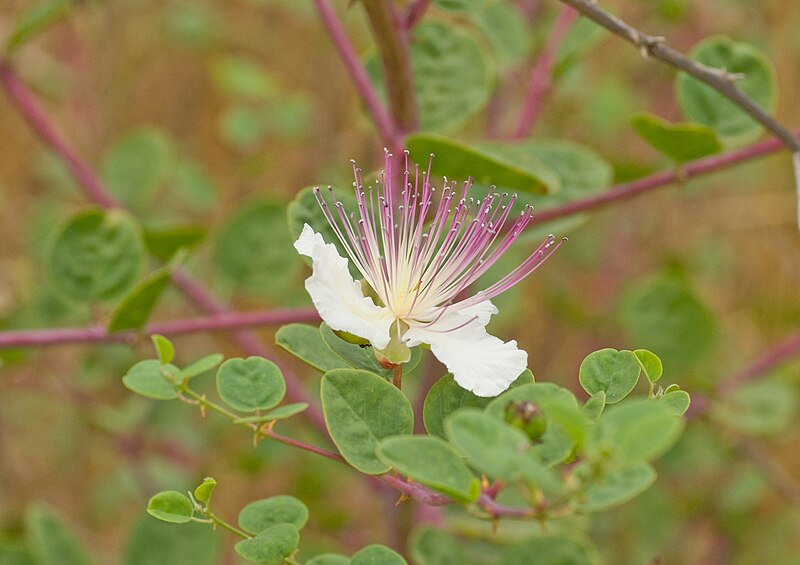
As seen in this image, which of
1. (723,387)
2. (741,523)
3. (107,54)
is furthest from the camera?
(107,54)

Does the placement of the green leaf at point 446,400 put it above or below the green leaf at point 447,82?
below

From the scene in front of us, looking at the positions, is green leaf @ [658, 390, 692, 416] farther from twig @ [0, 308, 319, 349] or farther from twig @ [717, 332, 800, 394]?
twig @ [717, 332, 800, 394]

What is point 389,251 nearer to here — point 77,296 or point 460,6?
point 460,6

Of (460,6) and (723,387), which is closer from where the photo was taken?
(460,6)

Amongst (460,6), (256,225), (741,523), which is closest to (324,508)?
(256,225)

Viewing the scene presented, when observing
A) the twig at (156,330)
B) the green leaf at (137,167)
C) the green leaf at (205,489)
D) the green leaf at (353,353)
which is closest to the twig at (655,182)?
the twig at (156,330)

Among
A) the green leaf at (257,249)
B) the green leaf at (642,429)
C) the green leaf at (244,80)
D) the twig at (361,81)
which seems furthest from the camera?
the green leaf at (244,80)

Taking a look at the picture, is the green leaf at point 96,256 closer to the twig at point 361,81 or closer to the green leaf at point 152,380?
the twig at point 361,81

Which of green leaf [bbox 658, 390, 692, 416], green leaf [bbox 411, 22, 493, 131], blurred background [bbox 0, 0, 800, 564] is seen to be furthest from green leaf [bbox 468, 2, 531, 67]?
green leaf [bbox 658, 390, 692, 416]
